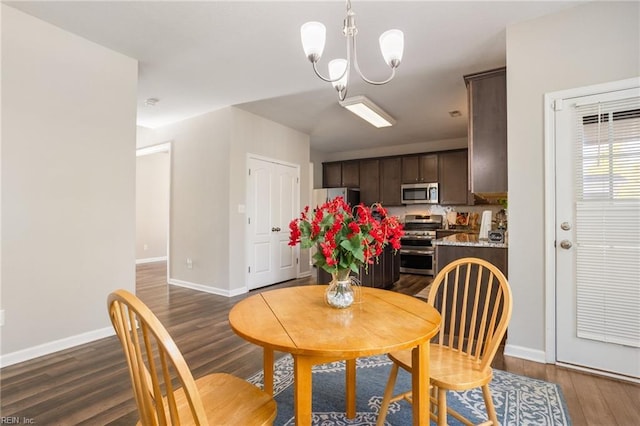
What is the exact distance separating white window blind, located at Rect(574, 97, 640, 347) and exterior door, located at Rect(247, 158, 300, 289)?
3592 millimetres

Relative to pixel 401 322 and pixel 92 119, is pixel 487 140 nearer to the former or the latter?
pixel 401 322

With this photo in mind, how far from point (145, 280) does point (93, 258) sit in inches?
110

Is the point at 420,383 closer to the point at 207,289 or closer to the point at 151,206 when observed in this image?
the point at 207,289

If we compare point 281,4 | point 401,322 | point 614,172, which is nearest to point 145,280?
point 281,4

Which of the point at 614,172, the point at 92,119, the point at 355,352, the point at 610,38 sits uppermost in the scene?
the point at 610,38

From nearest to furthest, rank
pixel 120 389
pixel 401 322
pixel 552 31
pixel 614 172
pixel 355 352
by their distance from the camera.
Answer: pixel 355 352, pixel 401 322, pixel 120 389, pixel 614 172, pixel 552 31

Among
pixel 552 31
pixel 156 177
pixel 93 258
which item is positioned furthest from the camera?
pixel 156 177

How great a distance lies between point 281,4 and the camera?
2268 mm

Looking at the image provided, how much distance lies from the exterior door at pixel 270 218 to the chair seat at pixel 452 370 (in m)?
3.50

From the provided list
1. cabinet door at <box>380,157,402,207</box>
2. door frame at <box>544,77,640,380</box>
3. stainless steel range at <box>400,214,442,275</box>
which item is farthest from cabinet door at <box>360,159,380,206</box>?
door frame at <box>544,77,640,380</box>

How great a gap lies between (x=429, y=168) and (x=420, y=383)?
5.41 metres

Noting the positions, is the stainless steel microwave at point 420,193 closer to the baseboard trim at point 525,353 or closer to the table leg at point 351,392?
the baseboard trim at point 525,353

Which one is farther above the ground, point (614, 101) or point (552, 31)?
point (552, 31)

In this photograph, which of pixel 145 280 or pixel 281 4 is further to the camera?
pixel 145 280
